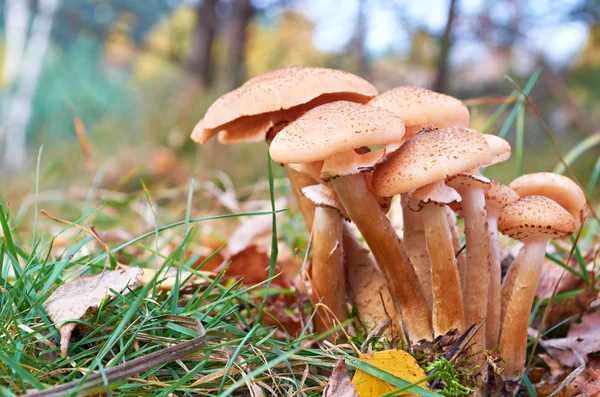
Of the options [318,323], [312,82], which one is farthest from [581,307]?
[312,82]

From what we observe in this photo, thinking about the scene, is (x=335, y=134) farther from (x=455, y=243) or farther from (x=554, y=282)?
(x=554, y=282)

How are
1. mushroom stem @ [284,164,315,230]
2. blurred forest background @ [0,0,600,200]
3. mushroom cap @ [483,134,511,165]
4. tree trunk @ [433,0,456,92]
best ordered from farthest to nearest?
blurred forest background @ [0,0,600,200] < tree trunk @ [433,0,456,92] < mushroom stem @ [284,164,315,230] < mushroom cap @ [483,134,511,165]

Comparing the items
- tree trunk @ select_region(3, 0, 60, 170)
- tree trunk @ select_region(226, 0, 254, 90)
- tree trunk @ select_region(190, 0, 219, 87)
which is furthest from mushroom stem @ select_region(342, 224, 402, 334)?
tree trunk @ select_region(3, 0, 60, 170)

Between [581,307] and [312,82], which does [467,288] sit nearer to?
[581,307]

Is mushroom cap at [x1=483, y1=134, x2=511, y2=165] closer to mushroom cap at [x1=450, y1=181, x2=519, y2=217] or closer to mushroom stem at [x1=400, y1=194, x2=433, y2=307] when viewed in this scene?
mushroom cap at [x1=450, y1=181, x2=519, y2=217]

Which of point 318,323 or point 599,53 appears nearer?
point 318,323

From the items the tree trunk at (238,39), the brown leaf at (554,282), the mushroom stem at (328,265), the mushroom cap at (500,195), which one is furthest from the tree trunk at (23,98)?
the mushroom cap at (500,195)
